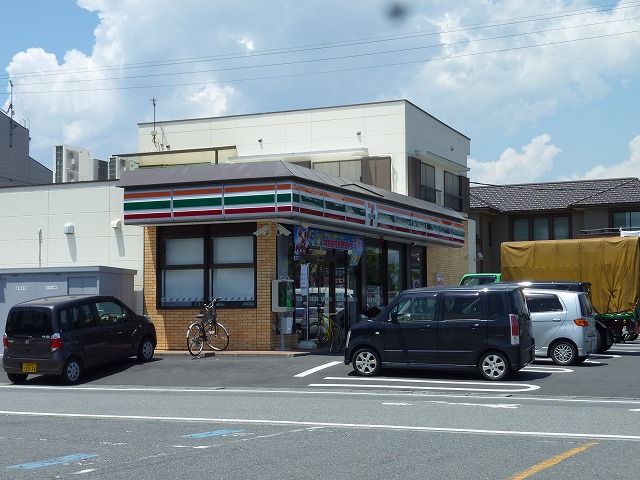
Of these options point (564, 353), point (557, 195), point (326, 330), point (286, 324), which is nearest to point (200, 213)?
point (286, 324)

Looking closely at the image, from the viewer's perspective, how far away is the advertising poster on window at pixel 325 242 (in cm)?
2362

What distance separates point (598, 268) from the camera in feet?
80.1

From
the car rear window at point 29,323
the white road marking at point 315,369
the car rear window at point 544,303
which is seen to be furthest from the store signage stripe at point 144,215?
the car rear window at point 544,303

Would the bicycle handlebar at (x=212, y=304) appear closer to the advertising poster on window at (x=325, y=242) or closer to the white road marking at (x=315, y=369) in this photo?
the advertising poster on window at (x=325, y=242)

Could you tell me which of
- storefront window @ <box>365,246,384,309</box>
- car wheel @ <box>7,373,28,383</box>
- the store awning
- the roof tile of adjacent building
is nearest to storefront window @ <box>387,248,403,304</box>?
storefront window @ <box>365,246,384,309</box>

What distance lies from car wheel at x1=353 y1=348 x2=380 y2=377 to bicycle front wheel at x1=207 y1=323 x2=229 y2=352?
17.1 ft

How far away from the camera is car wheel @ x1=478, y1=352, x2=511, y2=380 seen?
1705 centimetres

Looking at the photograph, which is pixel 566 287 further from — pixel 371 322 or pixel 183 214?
pixel 183 214

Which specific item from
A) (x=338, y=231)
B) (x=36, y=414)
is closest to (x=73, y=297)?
(x=36, y=414)

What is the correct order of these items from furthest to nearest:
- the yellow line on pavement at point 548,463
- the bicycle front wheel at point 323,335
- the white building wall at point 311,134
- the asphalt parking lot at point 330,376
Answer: the white building wall at point 311,134
the bicycle front wheel at point 323,335
the asphalt parking lot at point 330,376
the yellow line on pavement at point 548,463

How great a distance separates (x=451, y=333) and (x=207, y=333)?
7547mm

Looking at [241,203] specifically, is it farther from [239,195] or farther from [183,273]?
[183,273]

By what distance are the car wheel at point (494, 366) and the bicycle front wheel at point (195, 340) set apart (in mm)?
7862

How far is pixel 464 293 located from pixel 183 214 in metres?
8.17
